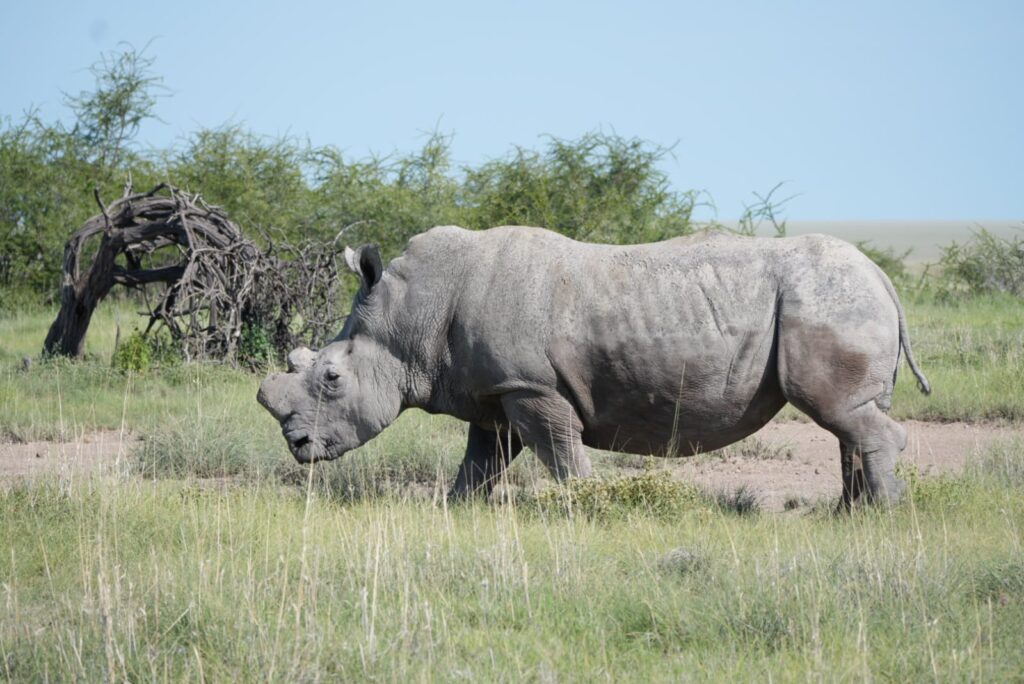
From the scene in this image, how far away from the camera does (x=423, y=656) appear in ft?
14.9

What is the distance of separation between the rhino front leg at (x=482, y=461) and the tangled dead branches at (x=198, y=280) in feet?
16.4

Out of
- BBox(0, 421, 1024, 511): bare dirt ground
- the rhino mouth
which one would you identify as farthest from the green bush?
the rhino mouth

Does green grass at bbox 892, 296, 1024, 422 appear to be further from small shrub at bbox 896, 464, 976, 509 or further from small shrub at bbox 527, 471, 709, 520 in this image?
small shrub at bbox 527, 471, 709, 520

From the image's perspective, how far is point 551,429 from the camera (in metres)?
7.13

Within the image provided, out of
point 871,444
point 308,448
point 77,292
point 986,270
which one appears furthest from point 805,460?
point 986,270

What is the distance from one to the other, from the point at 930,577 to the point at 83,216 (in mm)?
18097

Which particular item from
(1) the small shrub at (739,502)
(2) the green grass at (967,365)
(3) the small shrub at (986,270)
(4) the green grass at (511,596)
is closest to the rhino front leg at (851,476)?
(4) the green grass at (511,596)

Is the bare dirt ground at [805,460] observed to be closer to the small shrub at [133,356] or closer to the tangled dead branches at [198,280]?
the tangled dead branches at [198,280]

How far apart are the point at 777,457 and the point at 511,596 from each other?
4636mm

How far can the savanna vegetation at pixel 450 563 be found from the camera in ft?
15.0

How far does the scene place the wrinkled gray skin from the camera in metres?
6.80

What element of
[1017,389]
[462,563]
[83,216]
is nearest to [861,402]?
[462,563]

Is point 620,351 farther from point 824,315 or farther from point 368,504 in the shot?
point 368,504

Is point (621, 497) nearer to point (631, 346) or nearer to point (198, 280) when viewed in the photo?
point (631, 346)
